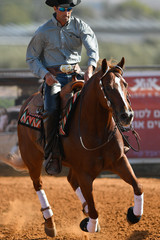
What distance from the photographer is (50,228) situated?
6.50 m

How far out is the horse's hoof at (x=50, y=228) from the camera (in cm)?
649

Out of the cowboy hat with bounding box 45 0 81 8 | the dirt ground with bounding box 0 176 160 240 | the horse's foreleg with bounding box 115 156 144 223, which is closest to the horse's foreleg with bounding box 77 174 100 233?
the horse's foreleg with bounding box 115 156 144 223

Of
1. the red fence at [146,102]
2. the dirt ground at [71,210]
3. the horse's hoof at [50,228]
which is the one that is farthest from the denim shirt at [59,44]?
the red fence at [146,102]

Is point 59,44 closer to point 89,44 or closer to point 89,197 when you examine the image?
point 89,44

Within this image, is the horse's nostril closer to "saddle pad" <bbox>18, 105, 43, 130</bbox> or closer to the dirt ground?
"saddle pad" <bbox>18, 105, 43, 130</bbox>

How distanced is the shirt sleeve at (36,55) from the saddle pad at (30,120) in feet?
2.18

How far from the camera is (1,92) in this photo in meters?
10.3

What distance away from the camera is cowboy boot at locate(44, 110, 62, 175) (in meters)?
5.75

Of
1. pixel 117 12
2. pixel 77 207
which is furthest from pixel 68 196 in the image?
pixel 117 12

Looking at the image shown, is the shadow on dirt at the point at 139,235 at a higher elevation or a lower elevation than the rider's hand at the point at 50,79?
lower

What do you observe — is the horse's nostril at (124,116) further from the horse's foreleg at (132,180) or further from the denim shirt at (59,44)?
the denim shirt at (59,44)

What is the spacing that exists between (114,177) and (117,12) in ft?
138

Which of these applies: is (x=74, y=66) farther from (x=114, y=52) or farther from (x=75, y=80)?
(x=114, y=52)

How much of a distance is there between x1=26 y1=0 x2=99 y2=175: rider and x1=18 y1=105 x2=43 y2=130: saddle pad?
478 millimetres
